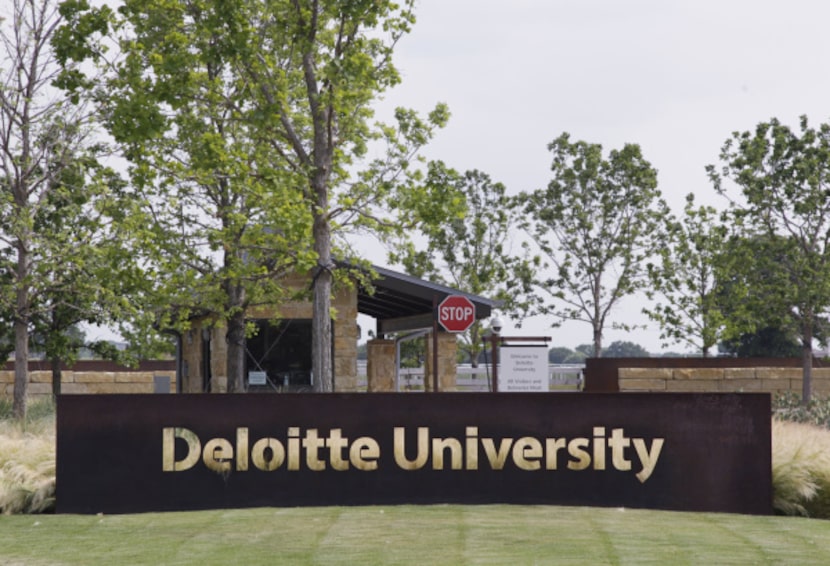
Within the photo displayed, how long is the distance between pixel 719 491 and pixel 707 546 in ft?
9.44

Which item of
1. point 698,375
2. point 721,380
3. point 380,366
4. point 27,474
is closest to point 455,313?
point 380,366

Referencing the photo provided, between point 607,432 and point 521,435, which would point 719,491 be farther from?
point 521,435

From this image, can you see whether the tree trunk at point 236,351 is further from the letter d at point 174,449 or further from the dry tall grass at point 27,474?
the letter d at point 174,449

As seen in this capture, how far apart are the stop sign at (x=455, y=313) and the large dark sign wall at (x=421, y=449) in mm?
10145

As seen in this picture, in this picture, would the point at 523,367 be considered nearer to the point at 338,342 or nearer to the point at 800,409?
the point at 338,342

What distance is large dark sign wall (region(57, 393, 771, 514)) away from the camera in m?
13.8

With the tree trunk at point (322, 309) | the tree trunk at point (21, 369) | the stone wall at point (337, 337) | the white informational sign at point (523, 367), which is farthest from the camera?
the stone wall at point (337, 337)

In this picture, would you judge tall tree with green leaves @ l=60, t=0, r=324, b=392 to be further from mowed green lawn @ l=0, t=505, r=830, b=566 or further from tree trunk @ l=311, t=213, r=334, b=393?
mowed green lawn @ l=0, t=505, r=830, b=566

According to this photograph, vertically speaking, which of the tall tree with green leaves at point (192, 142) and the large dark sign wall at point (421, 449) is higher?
the tall tree with green leaves at point (192, 142)

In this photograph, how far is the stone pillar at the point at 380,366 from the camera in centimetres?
3158

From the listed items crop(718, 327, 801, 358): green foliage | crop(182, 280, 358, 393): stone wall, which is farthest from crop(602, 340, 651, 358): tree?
crop(182, 280, 358, 393): stone wall

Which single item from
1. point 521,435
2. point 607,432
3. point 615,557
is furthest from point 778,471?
point 615,557

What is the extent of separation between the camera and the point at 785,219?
124 ft

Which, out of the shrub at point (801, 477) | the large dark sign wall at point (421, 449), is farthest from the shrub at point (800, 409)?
the large dark sign wall at point (421, 449)
